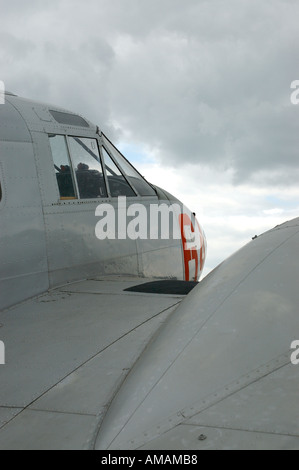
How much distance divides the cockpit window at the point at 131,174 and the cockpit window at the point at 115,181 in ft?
0.44

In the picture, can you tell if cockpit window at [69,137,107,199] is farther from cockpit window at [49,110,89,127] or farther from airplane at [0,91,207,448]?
cockpit window at [49,110,89,127]

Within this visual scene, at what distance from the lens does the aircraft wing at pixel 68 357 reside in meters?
2.96

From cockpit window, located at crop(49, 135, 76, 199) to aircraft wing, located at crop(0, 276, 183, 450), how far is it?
1340 mm

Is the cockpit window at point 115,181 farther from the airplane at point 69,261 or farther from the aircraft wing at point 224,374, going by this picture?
→ the aircraft wing at point 224,374

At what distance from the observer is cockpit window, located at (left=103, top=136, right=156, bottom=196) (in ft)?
26.3

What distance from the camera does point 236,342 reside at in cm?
329

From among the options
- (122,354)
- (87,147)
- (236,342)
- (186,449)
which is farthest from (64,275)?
(186,449)

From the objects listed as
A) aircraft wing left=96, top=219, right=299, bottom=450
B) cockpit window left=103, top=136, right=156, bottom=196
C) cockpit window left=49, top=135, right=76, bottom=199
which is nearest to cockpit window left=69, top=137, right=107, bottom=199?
cockpit window left=49, top=135, right=76, bottom=199

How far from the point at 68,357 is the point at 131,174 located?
16.0 feet

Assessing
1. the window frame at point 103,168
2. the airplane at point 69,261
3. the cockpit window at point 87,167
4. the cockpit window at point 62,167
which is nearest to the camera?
the airplane at point 69,261

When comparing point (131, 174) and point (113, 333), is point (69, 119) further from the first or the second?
point (113, 333)

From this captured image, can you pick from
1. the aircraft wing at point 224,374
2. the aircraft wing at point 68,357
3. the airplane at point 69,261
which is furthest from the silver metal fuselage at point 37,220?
the aircraft wing at point 224,374
